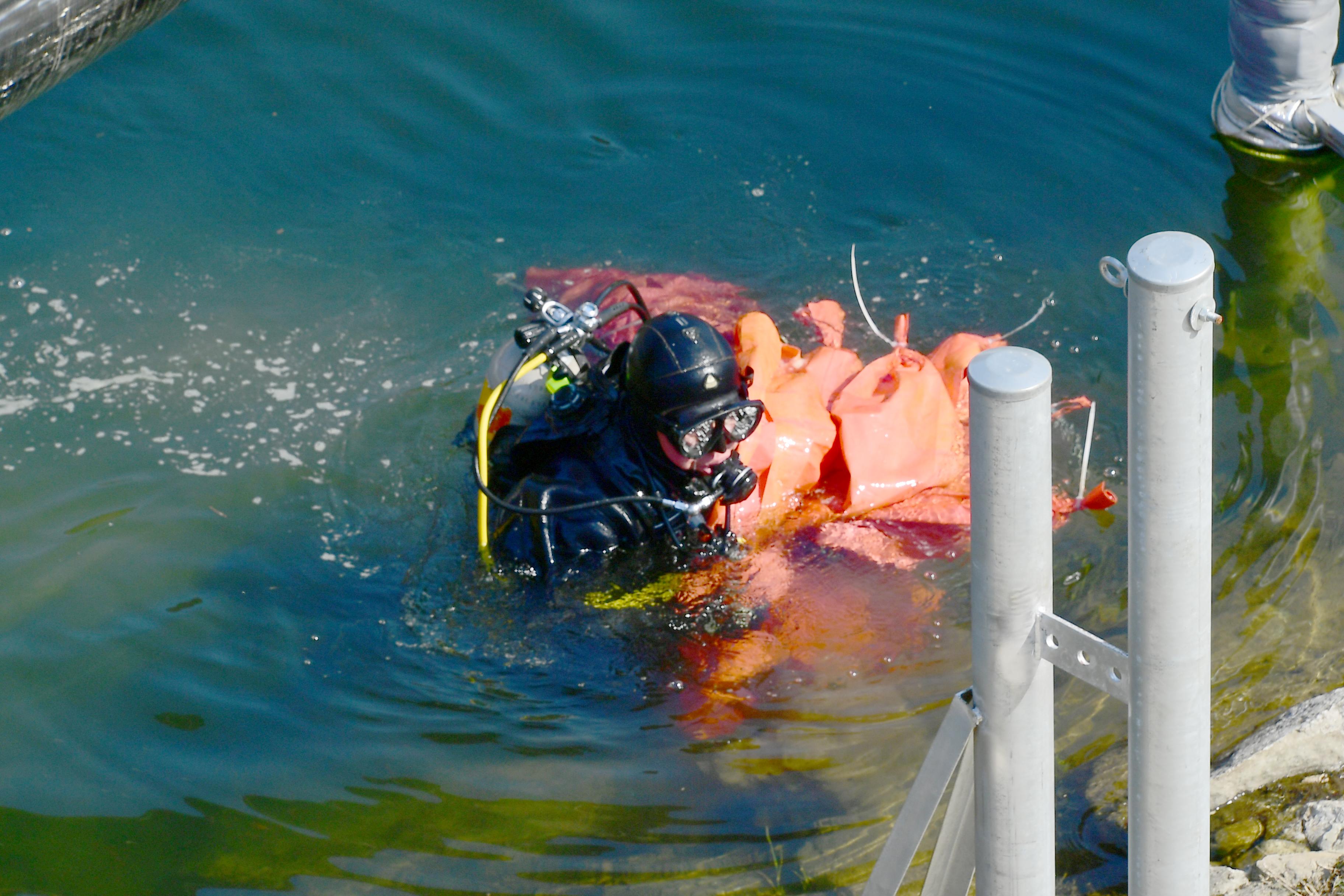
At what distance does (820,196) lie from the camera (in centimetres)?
611

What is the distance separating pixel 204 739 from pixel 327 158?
3.45m

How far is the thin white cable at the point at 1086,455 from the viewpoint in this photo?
13.6 feet

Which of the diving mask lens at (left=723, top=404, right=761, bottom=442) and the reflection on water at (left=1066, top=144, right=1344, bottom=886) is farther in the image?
the diving mask lens at (left=723, top=404, right=761, bottom=442)

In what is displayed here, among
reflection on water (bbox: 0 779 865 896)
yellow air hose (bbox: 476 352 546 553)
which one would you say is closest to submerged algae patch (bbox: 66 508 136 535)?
reflection on water (bbox: 0 779 865 896)

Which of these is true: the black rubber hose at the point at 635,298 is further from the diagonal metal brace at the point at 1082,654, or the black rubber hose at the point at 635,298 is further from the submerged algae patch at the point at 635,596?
the diagonal metal brace at the point at 1082,654

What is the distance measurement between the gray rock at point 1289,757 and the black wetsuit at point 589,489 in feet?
5.46

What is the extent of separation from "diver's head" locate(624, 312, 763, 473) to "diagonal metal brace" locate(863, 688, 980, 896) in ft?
5.46

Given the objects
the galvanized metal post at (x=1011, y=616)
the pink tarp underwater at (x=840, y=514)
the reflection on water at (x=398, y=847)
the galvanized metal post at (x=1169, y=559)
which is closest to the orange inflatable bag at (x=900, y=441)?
the pink tarp underwater at (x=840, y=514)

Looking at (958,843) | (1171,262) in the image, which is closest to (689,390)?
(958,843)

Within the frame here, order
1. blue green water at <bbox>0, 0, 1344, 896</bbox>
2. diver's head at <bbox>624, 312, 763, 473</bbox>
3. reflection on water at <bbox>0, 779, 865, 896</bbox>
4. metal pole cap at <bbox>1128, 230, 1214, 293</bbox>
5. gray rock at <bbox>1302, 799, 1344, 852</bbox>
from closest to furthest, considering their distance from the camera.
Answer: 1. metal pole cap at <bbox>1128, 230, 1214, 293</bbox>
2. gray rock at <bbox>1302, 799, 1344, 852</bbox>
3. reflection on water at <bbox>0, 779, 865, 896</bbox>
4. blue green water at <bbox>0, 0, 1344, 896</bbox>
5. diver's head at <bbox>624, 312, 763, 473</bbox>

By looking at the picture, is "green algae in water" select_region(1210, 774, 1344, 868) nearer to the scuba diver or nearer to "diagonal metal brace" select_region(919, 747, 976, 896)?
"diagonal metal brace" select_region(919, 747, 976, 896)

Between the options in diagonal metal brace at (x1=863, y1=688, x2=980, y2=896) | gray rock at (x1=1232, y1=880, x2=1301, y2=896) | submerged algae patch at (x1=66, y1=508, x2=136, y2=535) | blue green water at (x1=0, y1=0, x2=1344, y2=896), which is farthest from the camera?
submerged algae patch at (x1=66, y1=508, x2=136, y2=535)

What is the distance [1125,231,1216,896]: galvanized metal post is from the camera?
5.32 ft

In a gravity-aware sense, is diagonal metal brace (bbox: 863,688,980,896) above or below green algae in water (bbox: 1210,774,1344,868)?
above
